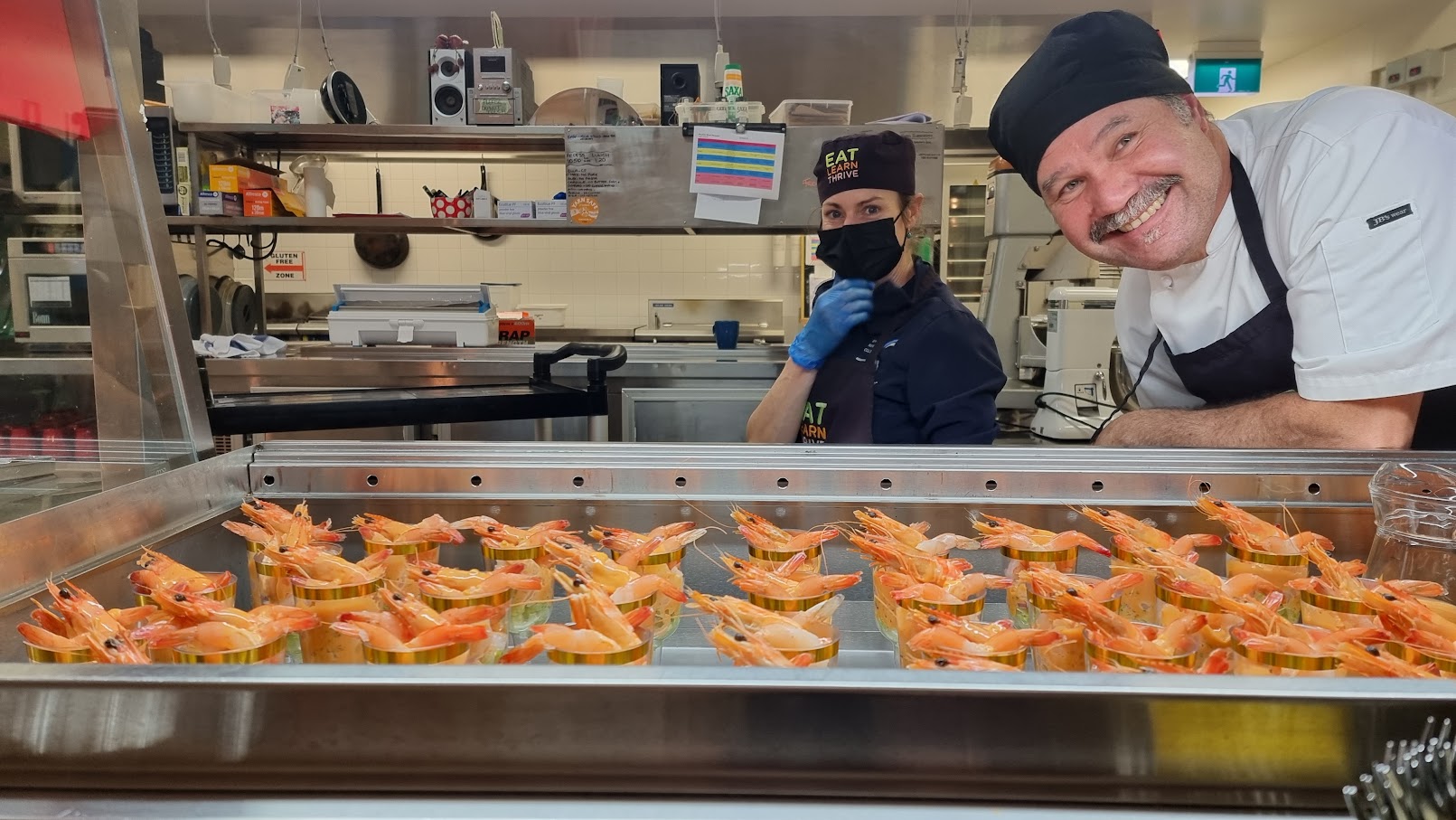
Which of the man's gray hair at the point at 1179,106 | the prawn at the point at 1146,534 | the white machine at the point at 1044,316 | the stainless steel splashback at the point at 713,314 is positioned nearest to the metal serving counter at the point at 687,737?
the prawn at the point at 1146,534

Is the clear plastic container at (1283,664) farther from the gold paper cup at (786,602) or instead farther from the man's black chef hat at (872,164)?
the man's black chef hat at (872,164)

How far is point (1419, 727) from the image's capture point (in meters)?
0.57

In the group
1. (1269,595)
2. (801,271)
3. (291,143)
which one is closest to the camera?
(1269,595)

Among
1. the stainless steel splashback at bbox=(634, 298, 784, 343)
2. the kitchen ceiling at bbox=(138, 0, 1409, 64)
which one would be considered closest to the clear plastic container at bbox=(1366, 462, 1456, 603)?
the kitchen ceiling at bbox=(138, 0, 1409, 64)

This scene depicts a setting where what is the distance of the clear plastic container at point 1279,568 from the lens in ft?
3.22

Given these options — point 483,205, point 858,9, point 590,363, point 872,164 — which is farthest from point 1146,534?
point 858,9

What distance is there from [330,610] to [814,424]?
1.57 m

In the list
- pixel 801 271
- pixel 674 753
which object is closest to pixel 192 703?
pixel 674 753

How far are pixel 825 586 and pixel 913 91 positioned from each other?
5131 mm

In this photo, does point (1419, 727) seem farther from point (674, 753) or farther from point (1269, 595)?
point (674, 753)

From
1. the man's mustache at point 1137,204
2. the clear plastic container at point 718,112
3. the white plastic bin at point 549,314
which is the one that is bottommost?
the white plastic bin at point 549,314

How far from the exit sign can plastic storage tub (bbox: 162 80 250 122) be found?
232 inches

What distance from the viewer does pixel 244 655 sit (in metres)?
0.76

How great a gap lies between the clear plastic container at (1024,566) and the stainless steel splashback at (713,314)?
573cm
